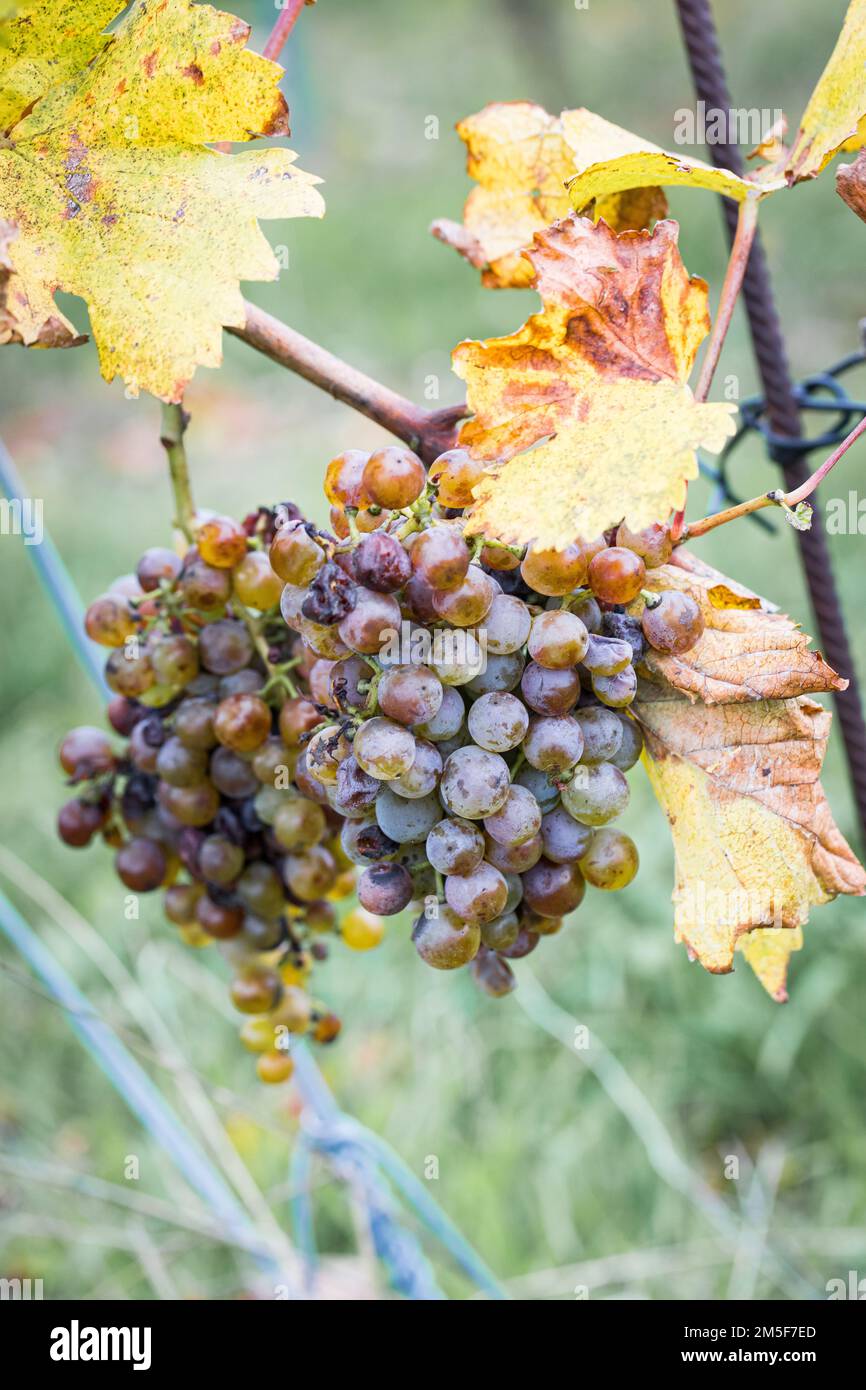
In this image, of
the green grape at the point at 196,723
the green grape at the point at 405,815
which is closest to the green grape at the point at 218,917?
the green grape at the point at 196,723

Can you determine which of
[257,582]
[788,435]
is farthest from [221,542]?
[788,435]

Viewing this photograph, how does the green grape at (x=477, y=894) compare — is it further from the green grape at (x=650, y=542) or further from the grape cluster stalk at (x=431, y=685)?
the green grape at (x=650, y=542)

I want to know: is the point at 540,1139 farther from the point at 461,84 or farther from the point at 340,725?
the point at 461,84

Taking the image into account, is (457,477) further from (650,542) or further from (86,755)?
(86,755)

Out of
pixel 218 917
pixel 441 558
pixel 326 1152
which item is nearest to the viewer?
pixel 441 558

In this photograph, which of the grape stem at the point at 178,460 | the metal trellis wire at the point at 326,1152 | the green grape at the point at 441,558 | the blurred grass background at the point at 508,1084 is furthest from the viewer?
the blurred grass background at the point at 508,1084

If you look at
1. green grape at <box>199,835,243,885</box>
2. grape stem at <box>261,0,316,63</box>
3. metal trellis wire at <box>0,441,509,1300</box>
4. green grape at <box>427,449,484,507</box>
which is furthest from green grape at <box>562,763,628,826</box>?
metal trellis wire at <box>0,441,509,1300</box>

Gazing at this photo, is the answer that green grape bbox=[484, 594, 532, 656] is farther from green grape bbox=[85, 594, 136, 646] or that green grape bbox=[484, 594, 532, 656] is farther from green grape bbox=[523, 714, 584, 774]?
green grape bbox=[85, 594, 136, 646]

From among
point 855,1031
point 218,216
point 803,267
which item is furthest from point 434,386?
point 803,267
